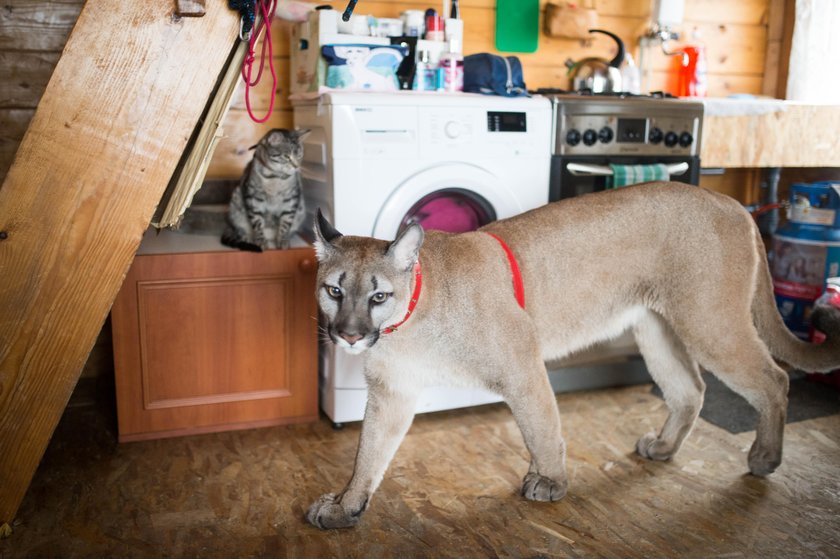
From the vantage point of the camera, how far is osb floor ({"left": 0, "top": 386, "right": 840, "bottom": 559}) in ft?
6.78

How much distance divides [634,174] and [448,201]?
861mm

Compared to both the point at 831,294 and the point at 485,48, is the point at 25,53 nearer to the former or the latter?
the point at 485,48

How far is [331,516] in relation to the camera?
2131 millimetres

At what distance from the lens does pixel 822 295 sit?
342cm

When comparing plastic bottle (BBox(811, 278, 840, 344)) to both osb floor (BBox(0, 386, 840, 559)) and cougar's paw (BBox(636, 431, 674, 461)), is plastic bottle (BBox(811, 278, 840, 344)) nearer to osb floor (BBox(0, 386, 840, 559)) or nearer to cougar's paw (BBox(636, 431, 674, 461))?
osb floor (BBox(0, 386, 840, 559))

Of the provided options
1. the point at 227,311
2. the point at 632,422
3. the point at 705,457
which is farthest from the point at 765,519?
the point at 227,311

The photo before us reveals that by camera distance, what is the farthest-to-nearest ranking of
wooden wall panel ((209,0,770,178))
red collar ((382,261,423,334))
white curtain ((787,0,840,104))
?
white curtain ((787,0,840,104)), wooden wall panel ((209,0,770,178)), red collar ((382,261,423,334))

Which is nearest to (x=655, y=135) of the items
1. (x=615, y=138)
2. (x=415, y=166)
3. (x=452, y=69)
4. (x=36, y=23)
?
(x=615, y=138)

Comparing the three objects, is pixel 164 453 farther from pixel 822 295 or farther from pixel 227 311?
pixel 822 295

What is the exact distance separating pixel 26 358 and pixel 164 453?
82cm

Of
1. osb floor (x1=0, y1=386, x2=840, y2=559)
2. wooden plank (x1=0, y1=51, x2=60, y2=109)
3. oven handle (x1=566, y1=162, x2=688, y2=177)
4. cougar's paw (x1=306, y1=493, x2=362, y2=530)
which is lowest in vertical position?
osb floor (x1=0, y1=386, x2=840, y2=559)

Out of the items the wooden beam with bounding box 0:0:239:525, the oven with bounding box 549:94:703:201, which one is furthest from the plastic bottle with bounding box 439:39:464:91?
the wooden beam with bounding box 0:0:239:525

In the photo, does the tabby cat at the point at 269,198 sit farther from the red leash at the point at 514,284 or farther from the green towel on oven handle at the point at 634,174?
the green towel on oven handle at the point at 634,174

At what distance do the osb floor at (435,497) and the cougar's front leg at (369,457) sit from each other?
0.05m
